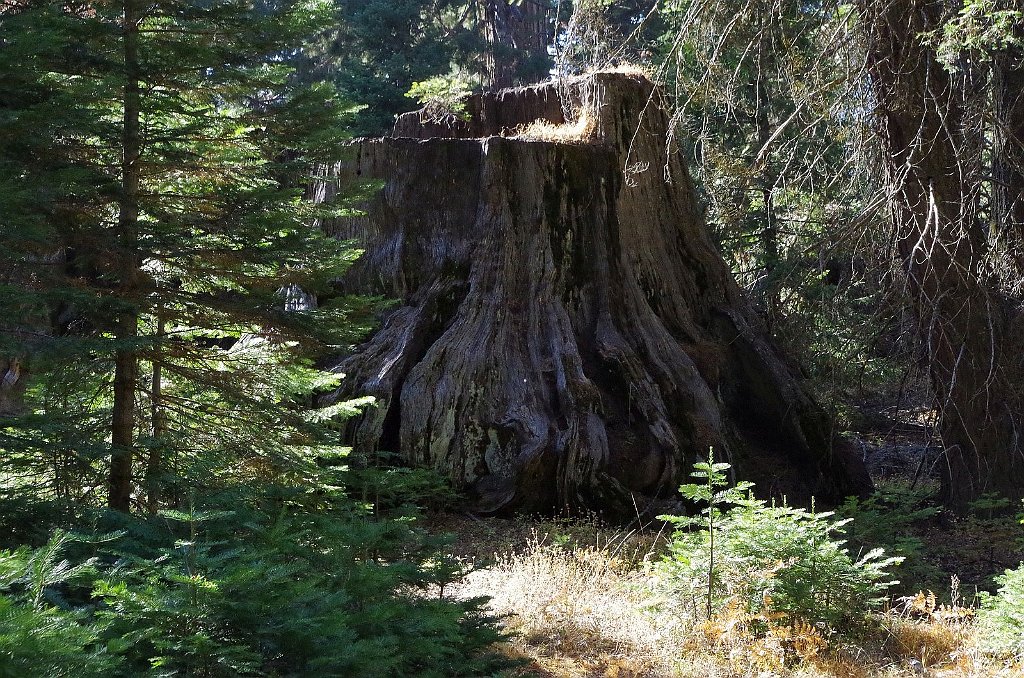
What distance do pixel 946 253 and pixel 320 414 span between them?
18.0 ft

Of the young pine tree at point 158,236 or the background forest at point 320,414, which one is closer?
the background forest at point 320,414

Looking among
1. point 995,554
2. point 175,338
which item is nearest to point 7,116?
point 175,338

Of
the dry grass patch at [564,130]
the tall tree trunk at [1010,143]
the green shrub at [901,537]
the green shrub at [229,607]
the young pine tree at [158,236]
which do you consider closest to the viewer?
the green shrub at [229,607]

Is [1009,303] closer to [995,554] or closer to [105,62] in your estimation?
[995,554]

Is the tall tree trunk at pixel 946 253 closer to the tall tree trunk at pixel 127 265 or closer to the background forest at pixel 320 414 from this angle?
the background forest at pixel 320 414

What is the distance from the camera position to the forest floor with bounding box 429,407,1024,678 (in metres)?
5.05

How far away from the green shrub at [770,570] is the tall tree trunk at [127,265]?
338cm

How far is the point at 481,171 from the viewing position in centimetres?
980

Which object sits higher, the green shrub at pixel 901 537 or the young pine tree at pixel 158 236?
the young pine tree at pixel 158 236

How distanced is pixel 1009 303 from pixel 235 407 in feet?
22.4

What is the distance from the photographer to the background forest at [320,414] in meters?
3.76

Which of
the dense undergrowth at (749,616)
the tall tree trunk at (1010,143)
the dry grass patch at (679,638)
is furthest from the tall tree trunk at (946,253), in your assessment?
the dense undergrowth at (749,616)

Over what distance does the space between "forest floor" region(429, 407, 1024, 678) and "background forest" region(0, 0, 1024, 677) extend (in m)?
0.03

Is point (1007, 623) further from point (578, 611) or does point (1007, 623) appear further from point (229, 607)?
point (229, 607)
